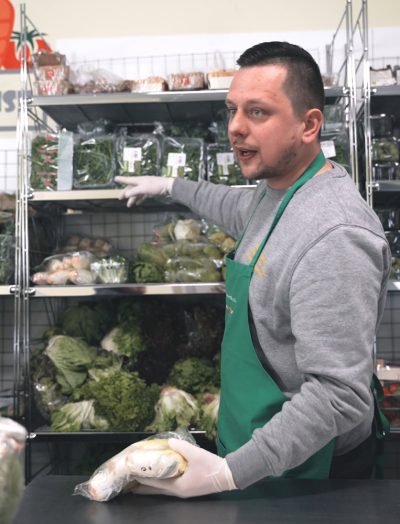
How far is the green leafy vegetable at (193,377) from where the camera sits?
281 cm

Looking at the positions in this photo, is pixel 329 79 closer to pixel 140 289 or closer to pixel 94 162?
pixel 94 162

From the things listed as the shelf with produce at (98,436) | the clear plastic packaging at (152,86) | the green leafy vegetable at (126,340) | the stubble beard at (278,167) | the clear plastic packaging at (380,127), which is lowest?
the shelf with produce at (98,436)

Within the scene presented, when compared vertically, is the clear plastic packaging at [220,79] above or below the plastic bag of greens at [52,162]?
above

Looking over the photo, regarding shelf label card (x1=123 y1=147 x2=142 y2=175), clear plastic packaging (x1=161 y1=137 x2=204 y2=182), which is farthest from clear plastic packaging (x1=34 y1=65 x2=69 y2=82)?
clear plastic packaging (x1=161 y1=137 x2=204 y2=182)

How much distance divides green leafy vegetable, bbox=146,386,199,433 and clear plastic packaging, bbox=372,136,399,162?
1655mm

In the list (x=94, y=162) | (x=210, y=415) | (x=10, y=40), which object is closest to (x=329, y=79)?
(x=94, y=162)

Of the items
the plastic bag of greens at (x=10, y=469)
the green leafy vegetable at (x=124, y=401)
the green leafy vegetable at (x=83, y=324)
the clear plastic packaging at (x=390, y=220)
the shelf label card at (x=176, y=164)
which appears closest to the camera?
the plastic bag of greens at (x=10, y=469)

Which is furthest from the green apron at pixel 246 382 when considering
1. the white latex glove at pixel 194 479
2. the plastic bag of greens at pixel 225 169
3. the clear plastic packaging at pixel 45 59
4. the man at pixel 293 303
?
the clear plastic packaging at pixel 45 59

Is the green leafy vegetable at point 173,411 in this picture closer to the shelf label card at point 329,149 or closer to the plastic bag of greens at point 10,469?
the shelf label card at point 329,149

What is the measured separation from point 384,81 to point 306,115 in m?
1.75

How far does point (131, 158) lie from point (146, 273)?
2.12 feet

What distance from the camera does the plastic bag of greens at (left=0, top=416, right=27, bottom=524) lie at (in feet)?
2.34

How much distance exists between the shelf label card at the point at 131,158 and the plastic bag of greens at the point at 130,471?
1966mm

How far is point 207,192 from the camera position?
7.23ft
